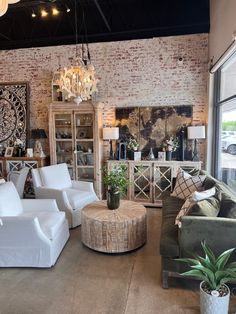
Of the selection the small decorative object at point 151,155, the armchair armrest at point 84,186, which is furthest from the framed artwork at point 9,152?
the small decorative object at point 151,155

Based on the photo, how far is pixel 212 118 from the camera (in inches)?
191

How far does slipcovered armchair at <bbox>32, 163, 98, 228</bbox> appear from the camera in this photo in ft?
13.2

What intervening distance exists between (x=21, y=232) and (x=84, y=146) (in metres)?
2.83

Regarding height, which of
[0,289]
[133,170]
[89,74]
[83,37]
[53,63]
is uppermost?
Result: [83,37]

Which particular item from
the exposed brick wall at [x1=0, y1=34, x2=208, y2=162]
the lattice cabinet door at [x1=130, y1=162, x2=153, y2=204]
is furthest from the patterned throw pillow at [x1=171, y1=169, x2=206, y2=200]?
the exposed brick wall at [x1=0, y1=34, x2=208, y2=162]

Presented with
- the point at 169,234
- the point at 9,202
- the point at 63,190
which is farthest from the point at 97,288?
the point at 63,190

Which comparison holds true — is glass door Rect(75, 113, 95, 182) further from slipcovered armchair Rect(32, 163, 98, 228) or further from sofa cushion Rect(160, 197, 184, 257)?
sofa cushion Rect(160, 197, 184, 257)

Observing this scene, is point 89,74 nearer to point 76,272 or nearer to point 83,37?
point 83,37

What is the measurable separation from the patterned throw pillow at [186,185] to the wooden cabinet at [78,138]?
6.11 ft

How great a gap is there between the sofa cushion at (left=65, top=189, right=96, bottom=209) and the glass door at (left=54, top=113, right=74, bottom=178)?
3.55 ft

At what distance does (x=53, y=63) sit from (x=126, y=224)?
413 cm

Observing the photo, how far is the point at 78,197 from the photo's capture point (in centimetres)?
423

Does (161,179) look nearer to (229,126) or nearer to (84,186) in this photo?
(84,186)

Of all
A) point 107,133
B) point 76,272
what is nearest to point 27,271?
point 76,272
